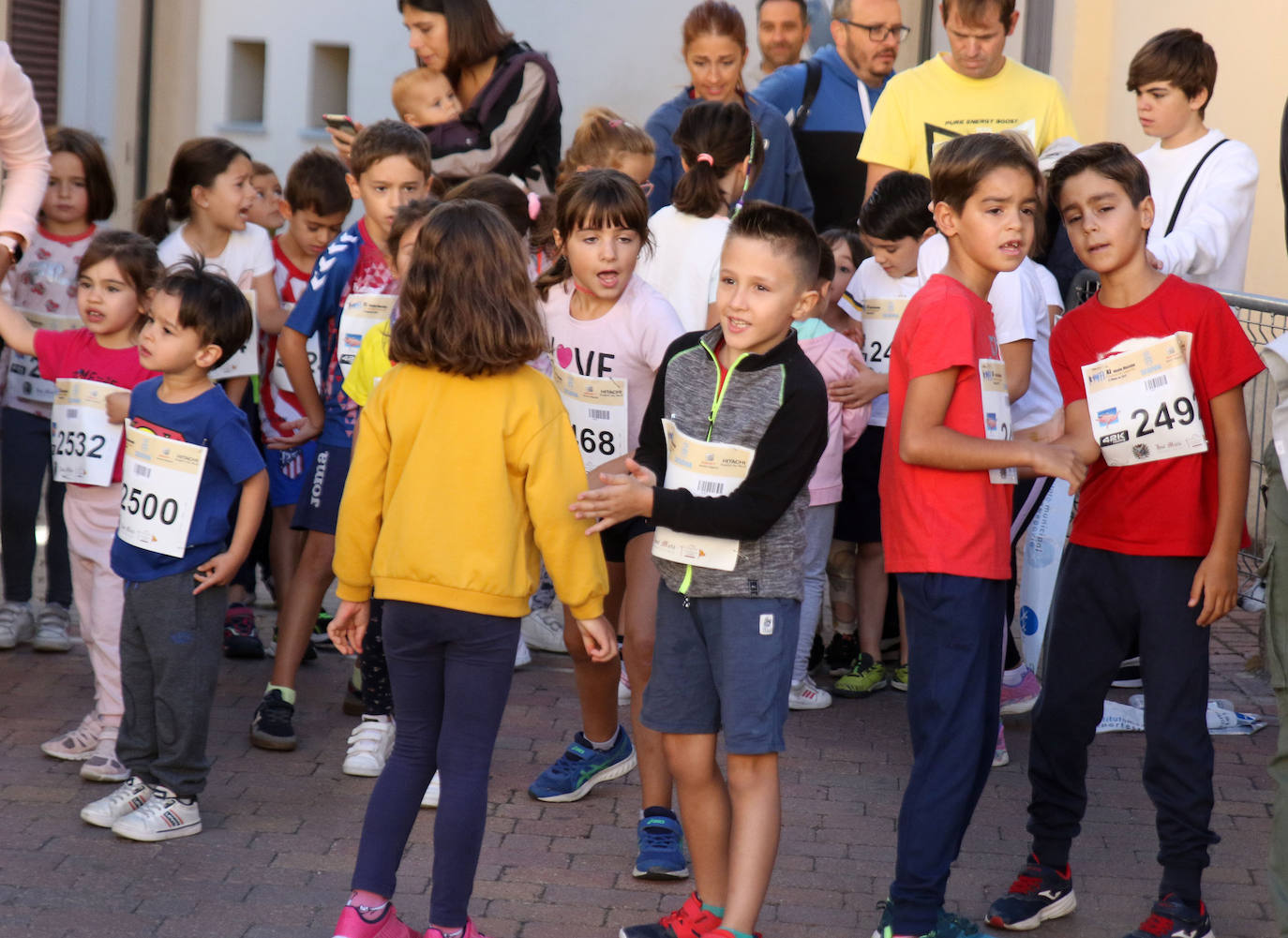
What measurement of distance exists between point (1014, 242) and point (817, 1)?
9868mm

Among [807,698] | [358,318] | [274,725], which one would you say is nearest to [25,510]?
[274,725]

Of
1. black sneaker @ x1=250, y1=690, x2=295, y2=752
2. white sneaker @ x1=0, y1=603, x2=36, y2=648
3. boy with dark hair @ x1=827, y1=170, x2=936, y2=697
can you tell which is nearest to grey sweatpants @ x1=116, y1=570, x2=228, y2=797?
black sneaker @ x1=250, y1=690, x2=295, y2=752

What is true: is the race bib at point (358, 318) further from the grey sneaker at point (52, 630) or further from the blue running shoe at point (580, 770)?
the grey sneaker at point (52, 630)

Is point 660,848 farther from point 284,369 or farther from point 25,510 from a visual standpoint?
point 25,510

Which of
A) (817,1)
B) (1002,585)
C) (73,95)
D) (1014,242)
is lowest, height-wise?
(1002,585)

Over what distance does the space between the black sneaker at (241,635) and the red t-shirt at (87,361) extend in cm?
142

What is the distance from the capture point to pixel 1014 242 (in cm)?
389

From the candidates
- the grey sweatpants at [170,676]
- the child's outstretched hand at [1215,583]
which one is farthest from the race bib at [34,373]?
the child's outstretched hand at [1215,583]

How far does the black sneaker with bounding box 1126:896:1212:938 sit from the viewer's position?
4.00 meters

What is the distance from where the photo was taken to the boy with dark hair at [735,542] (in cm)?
370

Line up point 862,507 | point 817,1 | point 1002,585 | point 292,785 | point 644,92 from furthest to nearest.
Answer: point 644,92 < point 817,1 < point 862,507 < point 292,785 < point 1002,585

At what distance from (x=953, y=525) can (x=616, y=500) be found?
0.83 m

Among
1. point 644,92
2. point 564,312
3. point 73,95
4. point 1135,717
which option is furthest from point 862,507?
point 644,92

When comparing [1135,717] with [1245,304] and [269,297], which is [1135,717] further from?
[269,297]
